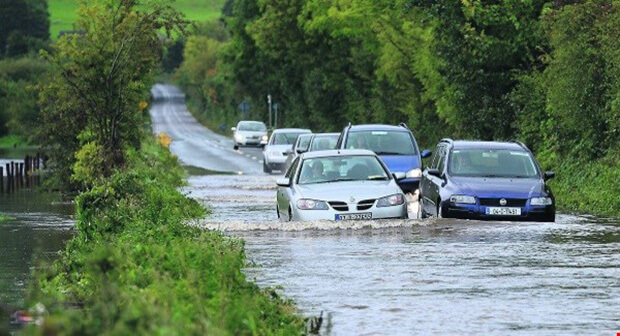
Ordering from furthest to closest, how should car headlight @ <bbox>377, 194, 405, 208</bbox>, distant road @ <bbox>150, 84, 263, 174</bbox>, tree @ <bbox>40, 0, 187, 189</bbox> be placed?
distant road @ <bbox>150, 84, 263, 174</bbox>
tree @ <bbox>40, 0, 187, 189</bbox>
car headlight @ <bbox>377, 194, 405, 208</bbox>

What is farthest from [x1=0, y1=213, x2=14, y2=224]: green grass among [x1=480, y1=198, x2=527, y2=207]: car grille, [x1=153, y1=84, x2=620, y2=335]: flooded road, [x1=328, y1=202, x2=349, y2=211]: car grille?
[x1=480, y1=198, x2=527, y2=207]: car grille

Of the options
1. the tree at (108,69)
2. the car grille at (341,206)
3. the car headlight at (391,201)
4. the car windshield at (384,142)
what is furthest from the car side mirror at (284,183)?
the tree at (108,69)

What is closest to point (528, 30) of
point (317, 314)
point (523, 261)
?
point (523, 261)

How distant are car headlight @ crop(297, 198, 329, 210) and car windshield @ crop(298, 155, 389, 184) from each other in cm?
96

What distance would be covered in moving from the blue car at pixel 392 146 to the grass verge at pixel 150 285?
33.4 ft

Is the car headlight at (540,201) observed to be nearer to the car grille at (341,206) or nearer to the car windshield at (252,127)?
the car grille at (341,206)

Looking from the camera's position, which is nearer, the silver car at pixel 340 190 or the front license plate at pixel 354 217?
the front license plate at pixel 354 217

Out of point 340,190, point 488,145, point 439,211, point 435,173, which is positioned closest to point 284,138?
point 488,145

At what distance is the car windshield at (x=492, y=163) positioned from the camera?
26250 millimetres

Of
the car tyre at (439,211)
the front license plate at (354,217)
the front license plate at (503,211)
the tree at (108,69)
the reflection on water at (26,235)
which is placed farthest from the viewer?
the tree at (108,69)

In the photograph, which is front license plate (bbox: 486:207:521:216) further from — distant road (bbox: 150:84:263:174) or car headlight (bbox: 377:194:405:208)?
distant road (bbox: 150:84:263:174)

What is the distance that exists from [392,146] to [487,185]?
31.5 feet

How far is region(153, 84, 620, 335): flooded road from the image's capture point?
13414mm

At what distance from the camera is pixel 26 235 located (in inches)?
1123
